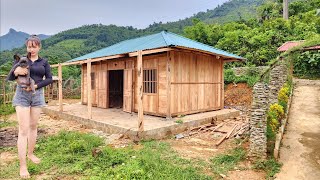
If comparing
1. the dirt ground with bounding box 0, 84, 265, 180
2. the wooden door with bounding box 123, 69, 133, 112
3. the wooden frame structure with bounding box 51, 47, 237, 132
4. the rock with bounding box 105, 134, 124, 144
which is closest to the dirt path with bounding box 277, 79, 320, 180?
the dirt ground with bounding box 0, 84, 265, 180

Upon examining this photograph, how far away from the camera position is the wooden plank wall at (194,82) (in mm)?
9539

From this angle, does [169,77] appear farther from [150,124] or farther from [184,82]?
[150,124]

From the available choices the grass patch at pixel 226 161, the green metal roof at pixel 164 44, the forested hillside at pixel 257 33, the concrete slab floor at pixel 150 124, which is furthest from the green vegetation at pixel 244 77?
the grass patch at pixel 226 161

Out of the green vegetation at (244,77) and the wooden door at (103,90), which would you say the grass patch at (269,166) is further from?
the green vegetation at (244,77)

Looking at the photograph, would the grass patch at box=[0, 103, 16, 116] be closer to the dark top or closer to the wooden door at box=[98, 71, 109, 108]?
the wooden door at box=[98, 71, 109, 108]

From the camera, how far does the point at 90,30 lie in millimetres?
52844

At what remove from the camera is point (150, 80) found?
9.97 meters

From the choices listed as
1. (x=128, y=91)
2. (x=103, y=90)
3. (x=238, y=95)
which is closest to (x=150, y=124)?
(x=128, y=91)

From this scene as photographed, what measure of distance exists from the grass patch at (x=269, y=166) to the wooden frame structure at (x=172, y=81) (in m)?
4.40

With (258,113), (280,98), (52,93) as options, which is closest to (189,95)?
(280,98)

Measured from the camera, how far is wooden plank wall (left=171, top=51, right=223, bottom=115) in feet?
31.3

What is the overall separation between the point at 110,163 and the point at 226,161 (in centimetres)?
261

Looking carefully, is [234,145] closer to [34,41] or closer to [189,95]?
[189,95]

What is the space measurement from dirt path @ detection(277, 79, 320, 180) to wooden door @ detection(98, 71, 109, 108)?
8.68 m
